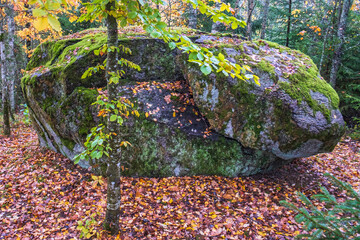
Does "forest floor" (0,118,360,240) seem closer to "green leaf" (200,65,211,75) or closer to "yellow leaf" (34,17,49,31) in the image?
"yellow leaf" (34,17,49,31)

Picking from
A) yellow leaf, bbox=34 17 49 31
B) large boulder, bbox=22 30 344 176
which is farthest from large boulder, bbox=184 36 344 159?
yellow leaf, bbox=34 17 49 31

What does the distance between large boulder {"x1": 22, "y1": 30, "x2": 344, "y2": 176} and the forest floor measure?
0.43m

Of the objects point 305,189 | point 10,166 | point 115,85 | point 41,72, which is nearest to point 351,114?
point 305,189

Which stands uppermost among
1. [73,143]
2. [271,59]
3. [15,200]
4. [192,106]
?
[271,59]

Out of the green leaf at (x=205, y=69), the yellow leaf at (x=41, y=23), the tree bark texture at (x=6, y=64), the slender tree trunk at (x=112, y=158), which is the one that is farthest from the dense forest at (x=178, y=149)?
the tree bark texture at (x=6, y=64)

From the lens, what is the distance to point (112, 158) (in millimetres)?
3369

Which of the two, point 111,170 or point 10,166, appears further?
point 10,166

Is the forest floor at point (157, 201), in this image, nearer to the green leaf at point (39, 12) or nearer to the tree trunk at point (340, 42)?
the green leaf at point (39, 12)

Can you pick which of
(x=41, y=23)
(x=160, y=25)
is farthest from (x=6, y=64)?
(x=160, y=25)

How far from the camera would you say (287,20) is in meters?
9.45

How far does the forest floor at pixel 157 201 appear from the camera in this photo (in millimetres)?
4047

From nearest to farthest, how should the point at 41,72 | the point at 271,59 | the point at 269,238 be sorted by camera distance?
1. the point at 269,238
2. the point at 271,59
3. the point at 41,72

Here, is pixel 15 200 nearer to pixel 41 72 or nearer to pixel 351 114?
pixel 41 72

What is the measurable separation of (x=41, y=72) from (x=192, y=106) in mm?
4634
